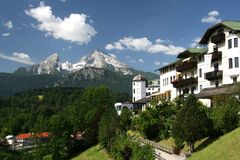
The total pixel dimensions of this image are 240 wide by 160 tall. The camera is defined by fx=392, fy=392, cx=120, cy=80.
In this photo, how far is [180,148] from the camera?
49.7m

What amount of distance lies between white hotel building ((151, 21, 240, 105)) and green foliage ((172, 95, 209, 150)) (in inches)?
577

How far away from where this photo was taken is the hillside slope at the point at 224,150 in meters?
35.5

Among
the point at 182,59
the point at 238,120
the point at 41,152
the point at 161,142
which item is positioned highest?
the point at 182,59

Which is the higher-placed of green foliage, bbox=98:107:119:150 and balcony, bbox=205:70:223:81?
balcony, bbox=205:70:223:81

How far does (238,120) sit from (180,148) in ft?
27.1

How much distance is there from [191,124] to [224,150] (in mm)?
7767

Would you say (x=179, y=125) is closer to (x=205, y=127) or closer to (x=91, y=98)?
(x=205, y=127)

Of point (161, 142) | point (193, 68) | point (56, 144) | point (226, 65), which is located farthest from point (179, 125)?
point (56, 144)

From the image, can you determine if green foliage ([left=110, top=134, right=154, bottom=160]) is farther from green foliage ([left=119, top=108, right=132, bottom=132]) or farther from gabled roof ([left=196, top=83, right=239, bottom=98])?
green foliage ([left=119, top=108, right=132, bottom=132])

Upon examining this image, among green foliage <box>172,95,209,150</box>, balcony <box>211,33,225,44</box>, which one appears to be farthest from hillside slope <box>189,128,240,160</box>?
balcony <box>211,33,225,44</box>

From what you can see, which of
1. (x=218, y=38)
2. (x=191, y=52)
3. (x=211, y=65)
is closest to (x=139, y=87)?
(x=191, y=52)

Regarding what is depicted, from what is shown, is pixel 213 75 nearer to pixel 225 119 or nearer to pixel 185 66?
pixel 185 66

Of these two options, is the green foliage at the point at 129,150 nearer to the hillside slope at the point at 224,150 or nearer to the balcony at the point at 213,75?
the hillside slope at the point at 224,150

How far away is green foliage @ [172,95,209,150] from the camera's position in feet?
147
